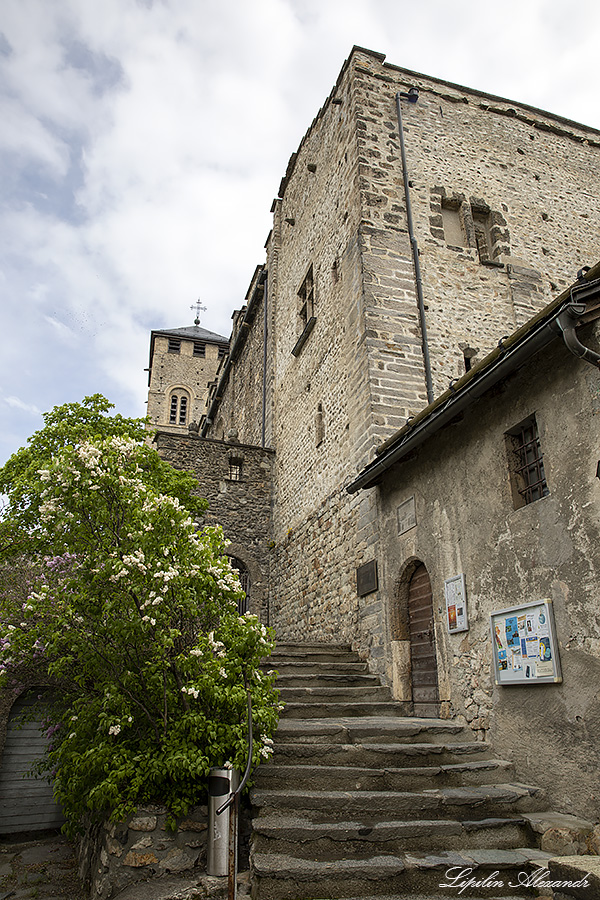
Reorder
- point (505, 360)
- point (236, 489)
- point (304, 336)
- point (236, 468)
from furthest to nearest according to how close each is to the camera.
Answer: point (236, 468), point (236, 489), point (304, 336), point (505, 360)

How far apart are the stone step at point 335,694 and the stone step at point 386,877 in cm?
232

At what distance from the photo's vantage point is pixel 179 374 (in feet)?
112

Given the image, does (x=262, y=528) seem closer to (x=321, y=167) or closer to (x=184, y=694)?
(x=321, y=167)

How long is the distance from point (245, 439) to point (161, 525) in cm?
1214

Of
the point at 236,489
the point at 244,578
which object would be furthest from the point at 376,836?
the point at 236,489

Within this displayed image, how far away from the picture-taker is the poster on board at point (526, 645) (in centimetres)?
438

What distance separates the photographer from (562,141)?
40.5ft

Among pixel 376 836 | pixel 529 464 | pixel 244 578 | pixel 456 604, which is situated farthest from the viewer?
pixel 244 578

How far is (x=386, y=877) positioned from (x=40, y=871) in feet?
13.5

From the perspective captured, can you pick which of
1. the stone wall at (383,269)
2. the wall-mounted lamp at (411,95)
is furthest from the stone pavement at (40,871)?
the wall-mounted lamp at (411,95)

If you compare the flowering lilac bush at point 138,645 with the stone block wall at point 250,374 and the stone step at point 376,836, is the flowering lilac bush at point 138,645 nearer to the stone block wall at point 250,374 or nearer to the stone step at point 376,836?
the stone step at point 376,836

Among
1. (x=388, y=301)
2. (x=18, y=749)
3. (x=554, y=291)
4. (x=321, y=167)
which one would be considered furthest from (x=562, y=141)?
(x=18, y=749)

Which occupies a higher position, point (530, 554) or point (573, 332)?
point (573, 332)

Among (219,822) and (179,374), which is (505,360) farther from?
(179,374)
